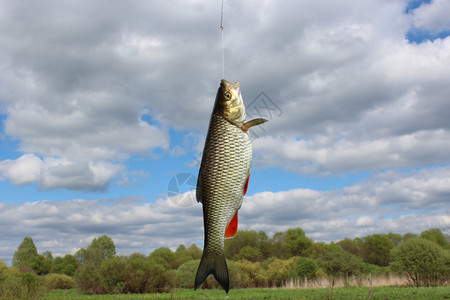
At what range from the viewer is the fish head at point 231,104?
3.53 m

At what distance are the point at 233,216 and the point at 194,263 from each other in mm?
27291

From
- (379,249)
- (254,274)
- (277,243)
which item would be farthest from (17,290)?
(379,249)

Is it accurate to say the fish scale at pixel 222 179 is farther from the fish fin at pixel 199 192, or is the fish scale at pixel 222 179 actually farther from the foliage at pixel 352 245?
the foliage at pixel 352 245

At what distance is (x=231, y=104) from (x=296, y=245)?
4831cm

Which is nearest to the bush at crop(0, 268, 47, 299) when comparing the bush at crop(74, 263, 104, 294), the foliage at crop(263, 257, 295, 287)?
the bush at crop(74, 263, 104, 294)

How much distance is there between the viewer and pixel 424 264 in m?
25.5

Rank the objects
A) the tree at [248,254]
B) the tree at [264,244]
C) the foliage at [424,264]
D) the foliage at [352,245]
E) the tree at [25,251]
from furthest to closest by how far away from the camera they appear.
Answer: the foliage at [352,245], the tree at [25,251], the tree at [264,244], the tree at [248,254], the foliage at [424,264]

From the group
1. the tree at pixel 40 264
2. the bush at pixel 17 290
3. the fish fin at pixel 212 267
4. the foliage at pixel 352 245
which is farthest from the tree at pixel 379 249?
the fish fin at pixel 212 267

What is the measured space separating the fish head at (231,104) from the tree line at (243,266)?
1524cm

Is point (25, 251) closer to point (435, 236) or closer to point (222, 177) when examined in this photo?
point (222, 177)

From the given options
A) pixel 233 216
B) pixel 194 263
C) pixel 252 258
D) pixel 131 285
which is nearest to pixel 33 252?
pixel 252 258

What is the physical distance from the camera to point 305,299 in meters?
15.0

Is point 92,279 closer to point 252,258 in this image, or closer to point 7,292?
point 7,292

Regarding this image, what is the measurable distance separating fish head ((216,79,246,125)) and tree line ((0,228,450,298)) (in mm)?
15238
